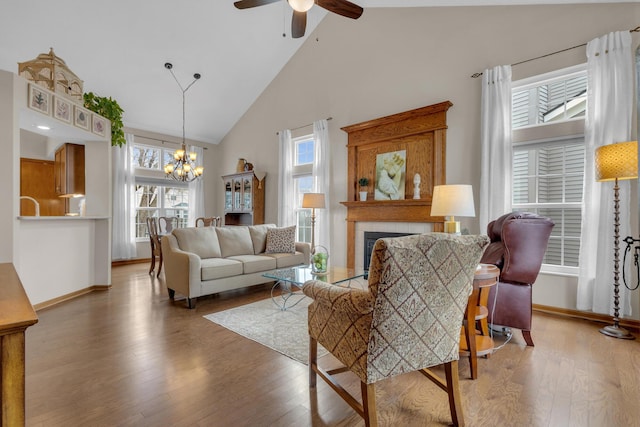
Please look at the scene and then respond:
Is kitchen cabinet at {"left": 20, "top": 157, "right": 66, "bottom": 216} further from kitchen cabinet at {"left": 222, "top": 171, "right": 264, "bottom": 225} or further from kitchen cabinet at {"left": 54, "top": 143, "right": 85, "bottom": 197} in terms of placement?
kitchen cabinet at {"left": 222, "top": 171, "right": 264, "bottom": 225}

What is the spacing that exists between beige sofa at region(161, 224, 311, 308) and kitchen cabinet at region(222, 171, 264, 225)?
→ 171 cm

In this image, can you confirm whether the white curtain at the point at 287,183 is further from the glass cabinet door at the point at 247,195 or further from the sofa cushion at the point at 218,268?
the sofa cushion at the point at 218,268

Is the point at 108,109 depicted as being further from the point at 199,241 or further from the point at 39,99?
the point at 199,241

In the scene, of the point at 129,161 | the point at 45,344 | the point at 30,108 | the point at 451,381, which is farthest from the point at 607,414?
the point at 129,161

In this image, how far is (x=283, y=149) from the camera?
6.23 meters

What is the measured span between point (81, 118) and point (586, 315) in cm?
622

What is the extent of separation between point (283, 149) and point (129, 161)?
3327mm

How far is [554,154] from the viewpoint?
3.47 metres

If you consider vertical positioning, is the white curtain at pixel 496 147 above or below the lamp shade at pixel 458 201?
above

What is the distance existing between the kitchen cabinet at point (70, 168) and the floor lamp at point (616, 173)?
6455mm

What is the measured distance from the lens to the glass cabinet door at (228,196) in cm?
720

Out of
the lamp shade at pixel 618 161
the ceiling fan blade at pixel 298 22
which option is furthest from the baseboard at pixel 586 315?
the ceiling fan blade at pixel 298 22

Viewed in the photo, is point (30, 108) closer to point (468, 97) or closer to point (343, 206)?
point (343, 206)

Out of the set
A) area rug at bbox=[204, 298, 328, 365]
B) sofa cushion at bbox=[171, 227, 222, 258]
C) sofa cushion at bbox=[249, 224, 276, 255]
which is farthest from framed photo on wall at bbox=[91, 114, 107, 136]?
area rug at bbox=[204, 298, 328, 365]
